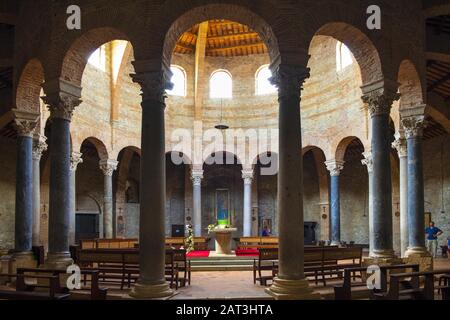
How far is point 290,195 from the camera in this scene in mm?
9867

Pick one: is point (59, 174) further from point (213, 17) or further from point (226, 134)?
point (226, 134)

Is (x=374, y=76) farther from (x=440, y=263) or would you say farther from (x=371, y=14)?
(x=440, y=263)

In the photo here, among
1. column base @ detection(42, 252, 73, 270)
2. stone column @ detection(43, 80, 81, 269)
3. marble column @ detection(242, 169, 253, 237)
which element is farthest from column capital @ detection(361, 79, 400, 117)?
marble column @ detection(242, 169, 253, 237)

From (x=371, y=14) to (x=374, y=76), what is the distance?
151 cm

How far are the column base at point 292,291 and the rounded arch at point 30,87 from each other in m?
8.69

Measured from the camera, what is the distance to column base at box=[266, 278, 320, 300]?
9.47 meters

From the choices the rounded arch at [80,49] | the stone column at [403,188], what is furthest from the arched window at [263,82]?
the rounded arch at [80,49]

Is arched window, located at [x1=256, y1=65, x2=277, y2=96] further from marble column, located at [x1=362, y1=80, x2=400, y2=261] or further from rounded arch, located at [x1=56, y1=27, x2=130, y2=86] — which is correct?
rounded arch, located at [x1=56, y1=27, x2=130, y2=86]

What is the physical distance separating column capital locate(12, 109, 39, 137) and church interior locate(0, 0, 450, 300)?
0.04 m

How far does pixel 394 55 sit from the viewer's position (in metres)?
11.8

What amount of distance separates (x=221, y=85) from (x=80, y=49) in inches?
625

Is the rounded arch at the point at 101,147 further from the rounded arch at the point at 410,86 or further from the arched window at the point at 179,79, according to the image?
the rounded arch at the point at 410,86

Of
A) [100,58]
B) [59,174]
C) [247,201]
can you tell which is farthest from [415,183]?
[100,58]
